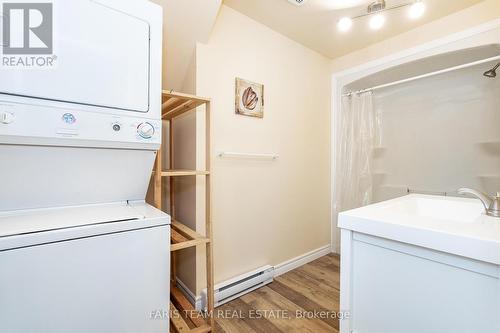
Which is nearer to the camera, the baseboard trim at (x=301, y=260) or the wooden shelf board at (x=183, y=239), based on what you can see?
the wooden shelf board at (x=183, y=239)

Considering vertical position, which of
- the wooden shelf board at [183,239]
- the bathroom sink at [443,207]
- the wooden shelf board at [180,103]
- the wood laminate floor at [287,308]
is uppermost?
the wooden shelf board at [180,103]

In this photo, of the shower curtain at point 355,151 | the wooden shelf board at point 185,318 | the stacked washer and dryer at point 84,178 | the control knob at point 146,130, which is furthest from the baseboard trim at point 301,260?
the control knob at point 146,130

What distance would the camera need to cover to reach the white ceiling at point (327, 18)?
5.99 ft

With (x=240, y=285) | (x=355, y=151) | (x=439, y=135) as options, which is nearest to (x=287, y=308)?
(x=240, y=285)

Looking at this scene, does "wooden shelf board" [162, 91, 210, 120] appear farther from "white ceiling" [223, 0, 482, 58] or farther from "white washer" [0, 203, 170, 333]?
"white ceiling" [223, 0, 482, 58]

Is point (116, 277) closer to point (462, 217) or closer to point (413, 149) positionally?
point (462, 217)

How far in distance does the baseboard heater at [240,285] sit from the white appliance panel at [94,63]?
1450mm

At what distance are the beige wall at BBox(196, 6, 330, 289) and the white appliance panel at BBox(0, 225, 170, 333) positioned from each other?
0.90 meters

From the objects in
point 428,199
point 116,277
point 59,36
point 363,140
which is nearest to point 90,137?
point 59,36

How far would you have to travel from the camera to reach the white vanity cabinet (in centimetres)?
70

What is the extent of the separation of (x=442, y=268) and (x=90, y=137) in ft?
4.64

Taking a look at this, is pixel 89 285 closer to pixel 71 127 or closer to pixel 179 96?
pixel 71 127

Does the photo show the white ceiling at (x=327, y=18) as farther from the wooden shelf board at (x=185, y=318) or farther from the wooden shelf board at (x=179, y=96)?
the wooden shelf board at (x=185, y=318)

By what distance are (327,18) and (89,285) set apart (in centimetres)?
249
